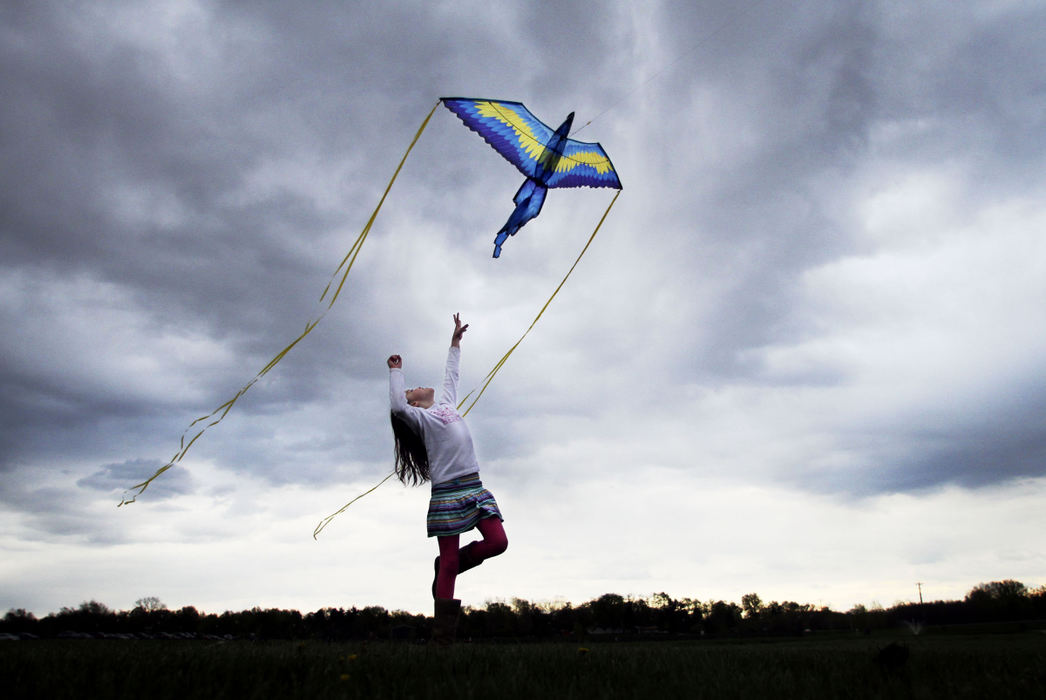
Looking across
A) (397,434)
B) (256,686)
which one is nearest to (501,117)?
(397,434)

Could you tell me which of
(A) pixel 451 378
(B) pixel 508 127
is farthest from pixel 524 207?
(A) pixel 451 378

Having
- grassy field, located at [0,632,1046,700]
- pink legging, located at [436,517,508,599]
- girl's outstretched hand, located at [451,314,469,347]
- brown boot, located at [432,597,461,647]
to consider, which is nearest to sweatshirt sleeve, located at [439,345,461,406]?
girl's outstretched hand, located at [451,314,469,347]

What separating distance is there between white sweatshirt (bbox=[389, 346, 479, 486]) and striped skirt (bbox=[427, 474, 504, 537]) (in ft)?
0.23

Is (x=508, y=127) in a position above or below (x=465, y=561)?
above

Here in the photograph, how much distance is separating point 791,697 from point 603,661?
1168mm

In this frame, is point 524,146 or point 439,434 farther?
point 524,146

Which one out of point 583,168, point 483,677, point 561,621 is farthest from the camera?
point 561,621

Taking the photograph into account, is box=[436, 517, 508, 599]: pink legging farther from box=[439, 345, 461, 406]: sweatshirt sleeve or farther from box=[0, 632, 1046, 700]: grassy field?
box=[0, 632, 1046, 700]: grassy field

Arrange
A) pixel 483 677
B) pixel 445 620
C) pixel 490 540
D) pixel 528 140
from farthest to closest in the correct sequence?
pixel 528 140 → pixel 490 540 → pixel 445 620 → pixel 483 677

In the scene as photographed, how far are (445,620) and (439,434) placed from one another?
144cm

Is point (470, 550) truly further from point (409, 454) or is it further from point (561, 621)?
point (561, 621)

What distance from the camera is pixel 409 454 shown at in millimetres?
6098

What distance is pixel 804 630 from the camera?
35031 millimetres

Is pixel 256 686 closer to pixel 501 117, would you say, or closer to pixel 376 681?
pixel 376 681
